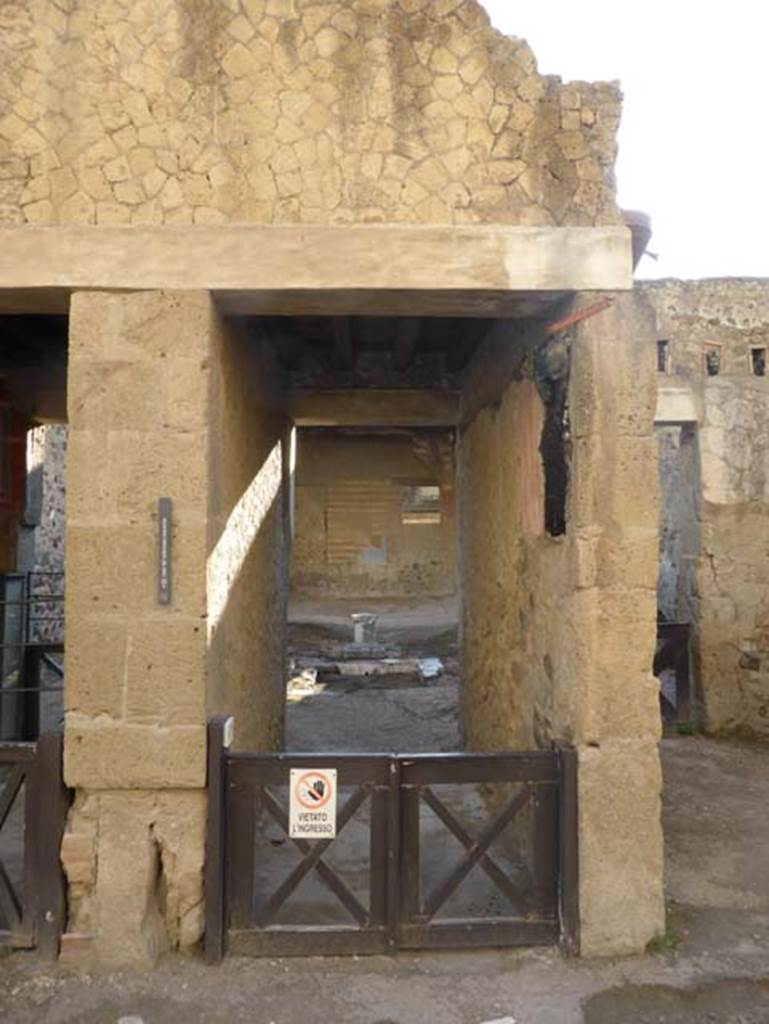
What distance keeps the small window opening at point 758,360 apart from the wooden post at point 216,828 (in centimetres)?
650

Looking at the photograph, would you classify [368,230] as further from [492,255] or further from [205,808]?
[205,808]

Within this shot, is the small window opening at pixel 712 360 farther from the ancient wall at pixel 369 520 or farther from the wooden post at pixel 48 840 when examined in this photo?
the ancient wall at pixel 369 520

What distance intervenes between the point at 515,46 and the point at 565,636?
284 cm

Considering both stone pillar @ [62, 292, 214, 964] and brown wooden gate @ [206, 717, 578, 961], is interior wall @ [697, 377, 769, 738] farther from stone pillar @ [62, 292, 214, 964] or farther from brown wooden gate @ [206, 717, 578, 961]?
stone pillar @ [62, 292, 214, 964]

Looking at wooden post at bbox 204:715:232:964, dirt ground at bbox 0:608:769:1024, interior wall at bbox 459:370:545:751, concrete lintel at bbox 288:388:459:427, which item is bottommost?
dirt ground at bbox 0:608:769:1024

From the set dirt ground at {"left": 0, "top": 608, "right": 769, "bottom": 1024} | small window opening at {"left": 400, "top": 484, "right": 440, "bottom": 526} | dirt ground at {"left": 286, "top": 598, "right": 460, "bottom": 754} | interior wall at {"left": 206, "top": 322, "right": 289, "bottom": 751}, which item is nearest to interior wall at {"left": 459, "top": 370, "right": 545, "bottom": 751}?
dirt ground at {"left": 286, "top": 598, "right": 460, "bottom": 754}

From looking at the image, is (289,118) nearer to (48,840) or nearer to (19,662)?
(48,840)

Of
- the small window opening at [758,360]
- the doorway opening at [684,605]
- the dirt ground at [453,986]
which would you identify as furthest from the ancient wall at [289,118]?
the small window opening at [758,360]

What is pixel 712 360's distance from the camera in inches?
311

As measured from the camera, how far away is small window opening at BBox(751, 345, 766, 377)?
7.85 meters

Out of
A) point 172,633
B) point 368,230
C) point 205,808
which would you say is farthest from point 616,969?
point 368,230

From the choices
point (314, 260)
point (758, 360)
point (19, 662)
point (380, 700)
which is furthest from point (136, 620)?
point (758, 360)

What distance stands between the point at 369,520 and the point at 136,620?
1608 cm

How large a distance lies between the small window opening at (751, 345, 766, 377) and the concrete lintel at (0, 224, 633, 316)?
481cm
